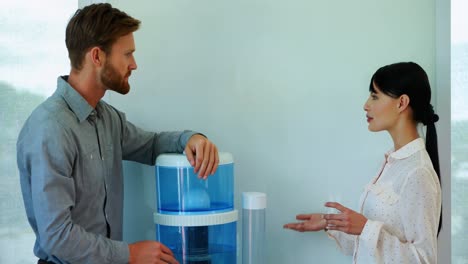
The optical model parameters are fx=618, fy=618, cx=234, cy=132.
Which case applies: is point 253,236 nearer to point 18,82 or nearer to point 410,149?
point 410,149

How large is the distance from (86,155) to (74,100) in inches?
6.2

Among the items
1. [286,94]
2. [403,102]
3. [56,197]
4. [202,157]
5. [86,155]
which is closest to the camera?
[56,197]

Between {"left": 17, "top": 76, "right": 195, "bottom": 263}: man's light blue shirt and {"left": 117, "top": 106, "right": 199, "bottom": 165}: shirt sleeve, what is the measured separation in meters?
0.04

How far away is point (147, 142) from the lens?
6.61 ft

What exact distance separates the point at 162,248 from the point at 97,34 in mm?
627

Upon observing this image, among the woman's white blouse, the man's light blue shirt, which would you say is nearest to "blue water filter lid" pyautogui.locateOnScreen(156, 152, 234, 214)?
the man's light blue shirt

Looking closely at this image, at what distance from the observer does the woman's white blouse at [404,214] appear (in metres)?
1.82

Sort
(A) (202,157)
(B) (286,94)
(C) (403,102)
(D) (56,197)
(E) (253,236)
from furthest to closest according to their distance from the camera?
(B) (286,94), (E) (253,236), (C) (403,102), (A) (202,157), (D) (56,197)

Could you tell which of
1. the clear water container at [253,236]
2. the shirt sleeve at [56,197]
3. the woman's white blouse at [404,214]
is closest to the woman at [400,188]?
the woman's white blouse at [404,214]

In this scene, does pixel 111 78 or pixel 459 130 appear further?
pixel 459 130

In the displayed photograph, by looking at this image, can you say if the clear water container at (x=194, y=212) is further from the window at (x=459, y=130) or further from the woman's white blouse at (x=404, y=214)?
the window at (x=459, y=130)

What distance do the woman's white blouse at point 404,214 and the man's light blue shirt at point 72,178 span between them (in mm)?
631

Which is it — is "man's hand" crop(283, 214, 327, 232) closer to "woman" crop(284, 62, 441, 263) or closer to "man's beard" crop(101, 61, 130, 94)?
"woman" crop(284, 62, 441, 263)

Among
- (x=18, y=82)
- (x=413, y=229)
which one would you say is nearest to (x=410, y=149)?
(x=413, y=229)
